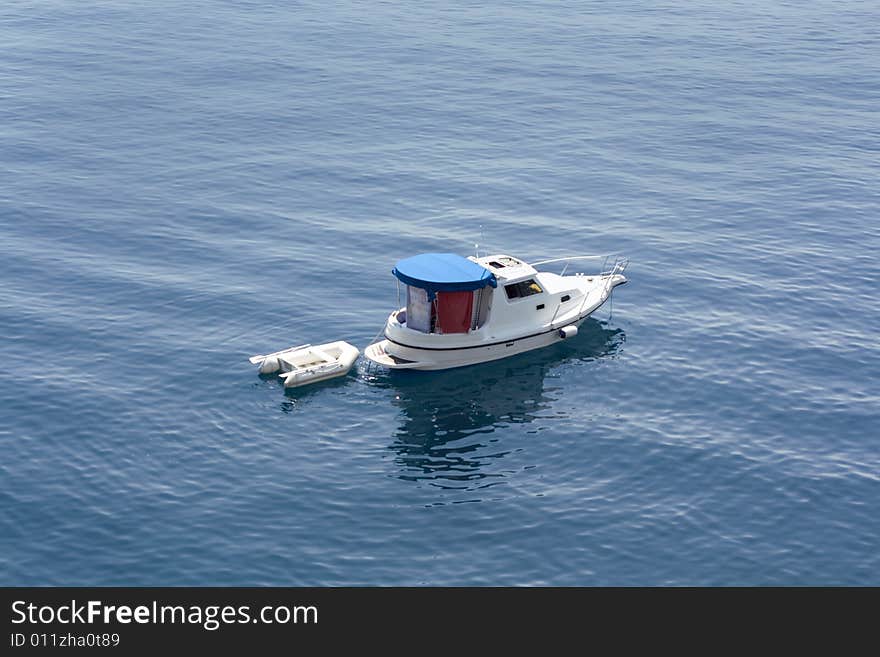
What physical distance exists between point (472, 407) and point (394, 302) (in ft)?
48.1

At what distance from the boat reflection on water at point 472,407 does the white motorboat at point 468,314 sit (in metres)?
0.98

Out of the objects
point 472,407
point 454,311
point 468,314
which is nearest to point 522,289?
point 468,314

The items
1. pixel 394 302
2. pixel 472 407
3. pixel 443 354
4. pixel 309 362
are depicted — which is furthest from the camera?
pixel 394 302

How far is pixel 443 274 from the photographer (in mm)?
70312

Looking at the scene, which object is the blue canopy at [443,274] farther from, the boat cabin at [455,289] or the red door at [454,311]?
the red door at [454,311]

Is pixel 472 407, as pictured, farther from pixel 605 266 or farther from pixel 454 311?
pixel 605 266

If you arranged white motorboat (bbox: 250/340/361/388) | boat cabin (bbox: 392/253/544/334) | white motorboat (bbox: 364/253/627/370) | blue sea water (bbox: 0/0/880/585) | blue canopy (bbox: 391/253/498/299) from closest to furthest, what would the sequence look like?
blue sea water (bbox: 0/0/880/585) → white motorboat (bbox: 250/340/361/388) → blue canopy (bbox: 391/253/498/299) → boat cabin (bbox: 392/253/544/334) → white motorboat (bbox: 364/253/627/370)

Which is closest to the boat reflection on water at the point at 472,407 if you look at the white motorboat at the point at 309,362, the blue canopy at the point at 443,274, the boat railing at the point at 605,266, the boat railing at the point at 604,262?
the white motorboat at the point at 309,362

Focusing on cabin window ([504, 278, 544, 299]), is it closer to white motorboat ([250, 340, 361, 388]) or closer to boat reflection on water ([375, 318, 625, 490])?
boat reflection on water ([375, 318, 625, 490])

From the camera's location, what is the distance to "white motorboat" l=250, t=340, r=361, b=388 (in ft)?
224

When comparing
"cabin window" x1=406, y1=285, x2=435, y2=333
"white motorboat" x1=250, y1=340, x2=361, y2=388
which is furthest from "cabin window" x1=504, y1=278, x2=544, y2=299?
"white motorboat" x1=250, y1=340, x2=361, y2=388

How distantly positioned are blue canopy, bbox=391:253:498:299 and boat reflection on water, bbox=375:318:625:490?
5109 mm

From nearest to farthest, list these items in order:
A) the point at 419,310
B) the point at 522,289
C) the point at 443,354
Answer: the point at 443,354 → the point at 419,310 → the point at 522,289
